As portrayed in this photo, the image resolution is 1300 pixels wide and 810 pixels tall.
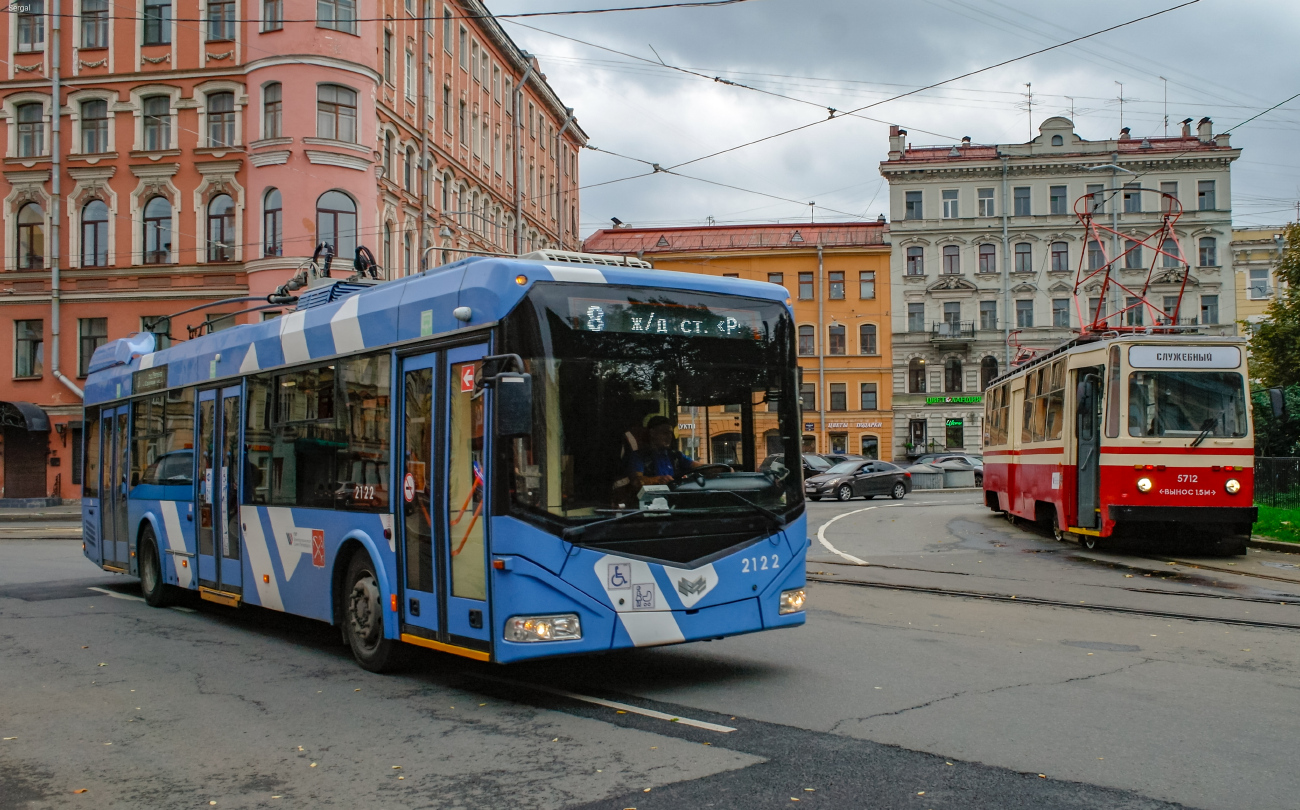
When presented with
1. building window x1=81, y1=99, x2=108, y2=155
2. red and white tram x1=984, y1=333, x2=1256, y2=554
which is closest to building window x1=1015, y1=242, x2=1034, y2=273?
building window x1=81, y1=99, x2=108, y2=155

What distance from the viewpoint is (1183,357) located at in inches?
635

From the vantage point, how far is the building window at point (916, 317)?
219 feet

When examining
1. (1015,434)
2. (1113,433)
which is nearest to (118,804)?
(1113,433)

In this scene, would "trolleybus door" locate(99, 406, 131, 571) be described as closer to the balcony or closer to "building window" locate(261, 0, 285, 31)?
"building window" locate(261, 0, 285, 31)

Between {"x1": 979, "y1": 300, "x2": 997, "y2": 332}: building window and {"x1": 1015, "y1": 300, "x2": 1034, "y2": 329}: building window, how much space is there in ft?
3.93

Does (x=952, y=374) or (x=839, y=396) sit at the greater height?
(x=952, y=374)

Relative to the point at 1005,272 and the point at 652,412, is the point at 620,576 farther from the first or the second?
the point at 1005,272

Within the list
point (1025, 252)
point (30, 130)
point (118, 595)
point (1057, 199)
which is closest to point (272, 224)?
point (30, 130)

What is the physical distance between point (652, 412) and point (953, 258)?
2448 inches

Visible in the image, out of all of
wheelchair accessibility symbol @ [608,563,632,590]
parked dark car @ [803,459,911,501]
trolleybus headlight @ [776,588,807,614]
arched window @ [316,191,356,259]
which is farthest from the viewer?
parked dark car @ [803,459,911,501]

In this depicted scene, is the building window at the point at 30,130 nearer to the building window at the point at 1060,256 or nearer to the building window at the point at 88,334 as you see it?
the building window at the point at 88,334

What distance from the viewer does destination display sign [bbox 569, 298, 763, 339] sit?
24.0 feet

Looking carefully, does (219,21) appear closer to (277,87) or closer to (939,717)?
(277,87)

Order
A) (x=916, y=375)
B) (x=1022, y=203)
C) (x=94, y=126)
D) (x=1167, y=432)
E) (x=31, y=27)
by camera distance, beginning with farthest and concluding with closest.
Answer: (x=916, y=375) < (x=1022, y=203) < (x=31, y=27) < (x=94, y=126) < (x=1167, y=432)
